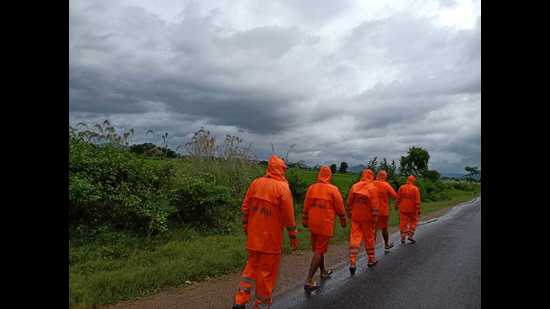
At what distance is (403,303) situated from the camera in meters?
5.85

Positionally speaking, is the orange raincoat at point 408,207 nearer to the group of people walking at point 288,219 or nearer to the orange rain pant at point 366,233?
the group of people walking at point 288,219

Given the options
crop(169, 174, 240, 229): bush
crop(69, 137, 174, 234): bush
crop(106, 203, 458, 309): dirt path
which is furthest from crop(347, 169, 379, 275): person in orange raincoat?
crop(69, 137, 174, 234): bush

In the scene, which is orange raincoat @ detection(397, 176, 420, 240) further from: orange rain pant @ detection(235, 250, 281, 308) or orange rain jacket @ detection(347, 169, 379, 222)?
orange rain pant @ detection(235, 250, 281, 308)

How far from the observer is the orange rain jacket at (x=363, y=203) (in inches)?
334

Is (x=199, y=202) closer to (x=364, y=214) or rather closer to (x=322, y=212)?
(x=364, y=214)

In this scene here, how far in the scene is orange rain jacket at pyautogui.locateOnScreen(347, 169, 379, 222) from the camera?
8.48 m

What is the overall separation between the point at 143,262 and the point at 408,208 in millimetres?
7774

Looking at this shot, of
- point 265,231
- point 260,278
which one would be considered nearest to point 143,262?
point 260,278

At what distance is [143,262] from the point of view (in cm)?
812

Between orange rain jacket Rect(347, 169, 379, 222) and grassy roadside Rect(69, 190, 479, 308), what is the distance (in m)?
2.49

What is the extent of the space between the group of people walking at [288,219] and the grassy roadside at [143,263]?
1.97 meters
